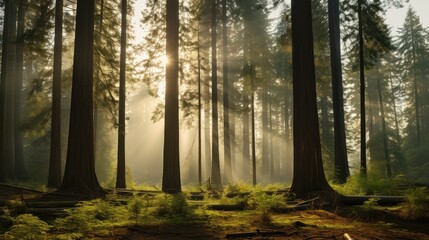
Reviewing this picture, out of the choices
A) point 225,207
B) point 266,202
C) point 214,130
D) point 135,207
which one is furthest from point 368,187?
point 214,130

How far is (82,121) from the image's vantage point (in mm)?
11094

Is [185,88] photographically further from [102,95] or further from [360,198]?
[360,198]

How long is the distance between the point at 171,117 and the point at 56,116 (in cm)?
689

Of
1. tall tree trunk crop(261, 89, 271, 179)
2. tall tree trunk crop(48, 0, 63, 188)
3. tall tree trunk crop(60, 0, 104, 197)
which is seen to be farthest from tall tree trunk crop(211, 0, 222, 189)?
tall tree trunk crop(261, 89, 271, 179)

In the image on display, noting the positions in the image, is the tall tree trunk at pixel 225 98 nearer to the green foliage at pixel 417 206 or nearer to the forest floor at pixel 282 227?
the forest floor at pixel 282 227

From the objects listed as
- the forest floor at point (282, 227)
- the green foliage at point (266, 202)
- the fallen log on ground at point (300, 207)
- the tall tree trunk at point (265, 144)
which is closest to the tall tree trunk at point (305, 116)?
the fallen log on ground at point (300, 207)

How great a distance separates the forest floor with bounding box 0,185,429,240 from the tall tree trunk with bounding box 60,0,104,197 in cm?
454

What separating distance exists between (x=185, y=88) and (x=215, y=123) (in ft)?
10.1

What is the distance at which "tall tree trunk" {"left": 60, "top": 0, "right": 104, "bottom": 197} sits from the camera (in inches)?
428

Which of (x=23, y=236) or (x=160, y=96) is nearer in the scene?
(x=23, y=236)

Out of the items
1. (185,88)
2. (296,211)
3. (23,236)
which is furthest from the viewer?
(185,88)

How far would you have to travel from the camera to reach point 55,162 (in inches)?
659

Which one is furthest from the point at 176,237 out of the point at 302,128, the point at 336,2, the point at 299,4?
the point at 336,2

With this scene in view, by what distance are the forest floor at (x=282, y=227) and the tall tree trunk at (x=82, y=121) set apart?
454 cm
